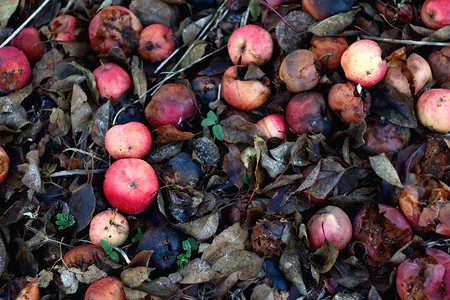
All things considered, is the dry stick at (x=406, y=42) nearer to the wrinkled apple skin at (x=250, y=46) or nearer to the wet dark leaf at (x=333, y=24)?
the wet dark leaf at (x=333, y=24)

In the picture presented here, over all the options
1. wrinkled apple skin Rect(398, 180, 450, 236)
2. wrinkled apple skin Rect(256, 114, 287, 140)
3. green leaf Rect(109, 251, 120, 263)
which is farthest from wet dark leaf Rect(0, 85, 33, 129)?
wrinkled apple skin Rect(398, 180, 450, 236)

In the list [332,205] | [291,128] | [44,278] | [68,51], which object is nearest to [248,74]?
[291,128]

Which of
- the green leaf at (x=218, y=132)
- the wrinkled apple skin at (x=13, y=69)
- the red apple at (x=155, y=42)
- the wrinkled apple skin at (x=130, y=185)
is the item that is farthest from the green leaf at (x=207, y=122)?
the wrinkled apple skin at (x=13, y=69)

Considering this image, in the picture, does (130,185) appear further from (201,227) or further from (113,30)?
(113,30)

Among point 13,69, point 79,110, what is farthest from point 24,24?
point 79,110

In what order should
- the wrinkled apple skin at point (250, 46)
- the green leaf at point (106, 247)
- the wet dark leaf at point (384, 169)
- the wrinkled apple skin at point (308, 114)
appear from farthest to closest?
1. the wrinkled apple skin at point (250, 46)
2. the wrinkled apple skin at point (308, 114)
3. the green leaf at point (106, 247)
4. the wet dark leaf at point (384, 169)

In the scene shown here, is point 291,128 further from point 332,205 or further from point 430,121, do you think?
point 430,121

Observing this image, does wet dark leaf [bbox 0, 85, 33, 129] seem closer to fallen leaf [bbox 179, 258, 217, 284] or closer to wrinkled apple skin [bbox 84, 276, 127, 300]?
wrinkled apple skin [bbox 84, 276, 127, 300]
